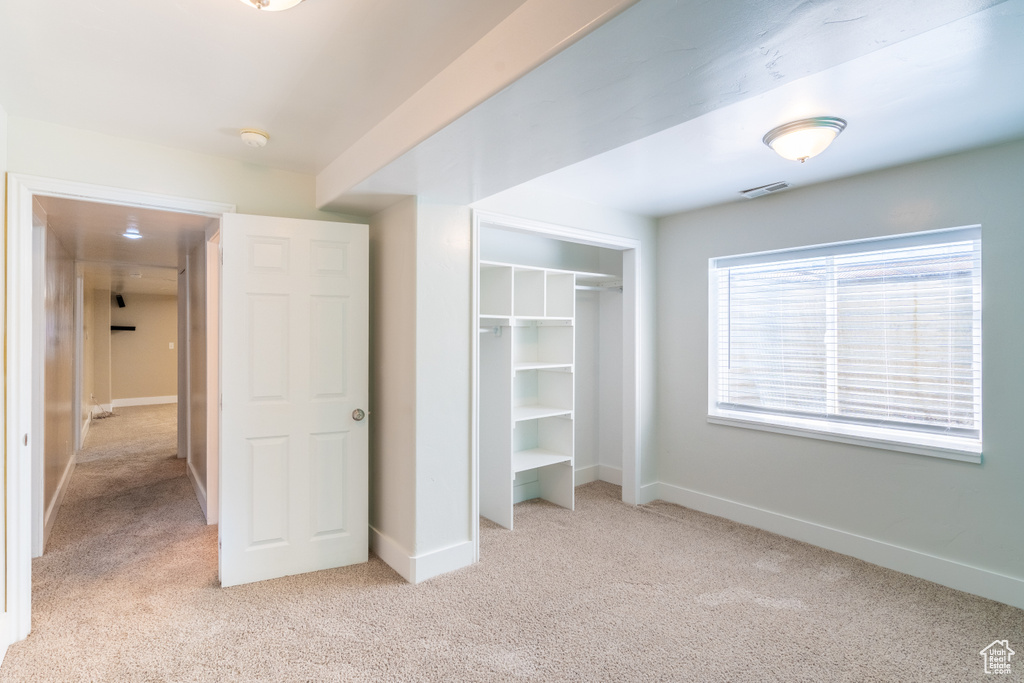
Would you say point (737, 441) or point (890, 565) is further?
point (737, 441)

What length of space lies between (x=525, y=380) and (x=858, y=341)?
2.37 m

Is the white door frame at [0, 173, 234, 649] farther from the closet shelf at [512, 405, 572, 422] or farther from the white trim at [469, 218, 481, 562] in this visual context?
the closet shelf at [512, 405, 572, 422]

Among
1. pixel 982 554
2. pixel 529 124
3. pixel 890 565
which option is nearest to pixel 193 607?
pixel 529 124

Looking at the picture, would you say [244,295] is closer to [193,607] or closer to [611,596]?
[193,607]

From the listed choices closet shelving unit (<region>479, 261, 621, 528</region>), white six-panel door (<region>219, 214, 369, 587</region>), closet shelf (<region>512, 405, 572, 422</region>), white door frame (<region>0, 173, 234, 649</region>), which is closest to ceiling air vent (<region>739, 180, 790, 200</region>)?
closet shelving unit (<region>479, 261, 621, 528</region>)

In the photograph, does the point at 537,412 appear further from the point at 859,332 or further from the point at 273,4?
the point at 273,4

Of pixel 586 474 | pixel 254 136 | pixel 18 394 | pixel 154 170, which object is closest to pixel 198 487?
pixel 18 394

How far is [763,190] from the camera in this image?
339 cm

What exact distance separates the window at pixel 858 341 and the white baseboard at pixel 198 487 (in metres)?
3.90

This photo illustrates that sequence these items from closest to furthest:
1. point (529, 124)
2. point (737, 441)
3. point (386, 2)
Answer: point (386, 2) < point (529, 124) < point (737, 441)

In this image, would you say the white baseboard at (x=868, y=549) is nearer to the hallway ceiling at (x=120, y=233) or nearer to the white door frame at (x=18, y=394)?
the white door frame at (x=18, y=394)

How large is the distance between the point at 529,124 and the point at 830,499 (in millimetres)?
A: 3038

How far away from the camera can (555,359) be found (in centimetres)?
412

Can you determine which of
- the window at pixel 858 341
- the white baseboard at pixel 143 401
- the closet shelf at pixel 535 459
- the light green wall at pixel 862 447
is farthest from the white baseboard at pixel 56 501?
the white baseboard at pixel 143 401
